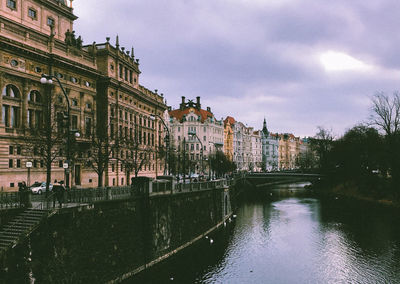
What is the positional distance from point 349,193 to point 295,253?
164 ft

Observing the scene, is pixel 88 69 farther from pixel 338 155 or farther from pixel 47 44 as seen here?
pixel 338 155

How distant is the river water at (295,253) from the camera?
2669cm

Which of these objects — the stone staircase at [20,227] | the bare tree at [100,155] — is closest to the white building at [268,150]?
the bare tree at [100,155]

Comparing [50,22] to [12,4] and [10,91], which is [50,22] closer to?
[12,4]

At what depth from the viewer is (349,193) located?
254 ft

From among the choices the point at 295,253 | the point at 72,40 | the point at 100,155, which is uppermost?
the point at 72,40

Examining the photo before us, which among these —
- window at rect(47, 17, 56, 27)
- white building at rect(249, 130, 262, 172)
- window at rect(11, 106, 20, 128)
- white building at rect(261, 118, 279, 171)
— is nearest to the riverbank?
window at rect(11, 106, 20, 128)

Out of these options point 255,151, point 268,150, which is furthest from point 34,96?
point 268,150

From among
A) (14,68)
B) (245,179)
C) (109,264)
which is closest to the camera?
(109,264)

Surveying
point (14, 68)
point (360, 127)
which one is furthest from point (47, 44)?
point (360, 127)

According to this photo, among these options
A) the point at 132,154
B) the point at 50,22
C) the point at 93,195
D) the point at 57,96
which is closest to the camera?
the point at 93,195

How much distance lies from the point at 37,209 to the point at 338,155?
76.3 m

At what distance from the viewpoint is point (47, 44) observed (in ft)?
139

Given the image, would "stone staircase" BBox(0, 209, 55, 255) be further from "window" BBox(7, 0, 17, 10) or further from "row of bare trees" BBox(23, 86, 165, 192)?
"window" BBox(7, 0, 17, 10)
